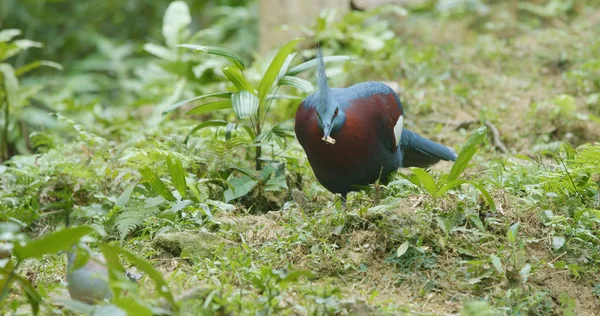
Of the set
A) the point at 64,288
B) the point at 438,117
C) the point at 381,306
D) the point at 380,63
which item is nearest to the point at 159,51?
the point at 380,63

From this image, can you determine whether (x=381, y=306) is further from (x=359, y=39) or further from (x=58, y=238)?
(x=359, y=39)

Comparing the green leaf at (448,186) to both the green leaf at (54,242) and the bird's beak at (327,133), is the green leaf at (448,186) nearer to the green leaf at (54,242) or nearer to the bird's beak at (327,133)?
the bird's beak at (327,133)

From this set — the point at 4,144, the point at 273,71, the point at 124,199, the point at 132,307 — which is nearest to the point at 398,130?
the point at 273,71

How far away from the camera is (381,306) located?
9.47 feet

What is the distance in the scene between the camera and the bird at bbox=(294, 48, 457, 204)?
11.7ft

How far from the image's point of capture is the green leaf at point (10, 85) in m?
5.29

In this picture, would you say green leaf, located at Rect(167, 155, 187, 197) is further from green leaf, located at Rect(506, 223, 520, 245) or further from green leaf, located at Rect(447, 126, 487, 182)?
green leaf, located at Rect(506, 223, 520, 245)

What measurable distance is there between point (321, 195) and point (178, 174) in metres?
→ 0.99

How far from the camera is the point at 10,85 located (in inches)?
209

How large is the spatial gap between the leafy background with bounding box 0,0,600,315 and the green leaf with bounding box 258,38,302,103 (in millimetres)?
14

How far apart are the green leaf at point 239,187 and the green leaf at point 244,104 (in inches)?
Result: 16.5

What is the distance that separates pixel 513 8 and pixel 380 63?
3.20 metres

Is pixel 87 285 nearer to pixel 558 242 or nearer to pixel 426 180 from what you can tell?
pixel 426 180

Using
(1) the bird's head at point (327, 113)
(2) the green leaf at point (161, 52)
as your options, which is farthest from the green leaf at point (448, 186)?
(2) the green leaf at point (161, 52)
